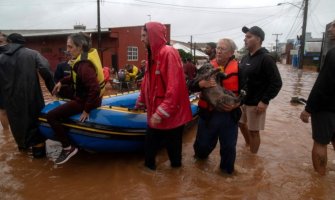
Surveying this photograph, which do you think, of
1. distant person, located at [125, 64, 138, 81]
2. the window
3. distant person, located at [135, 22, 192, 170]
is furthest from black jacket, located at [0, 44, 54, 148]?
the window

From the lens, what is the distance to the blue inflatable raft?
4059 millimetres

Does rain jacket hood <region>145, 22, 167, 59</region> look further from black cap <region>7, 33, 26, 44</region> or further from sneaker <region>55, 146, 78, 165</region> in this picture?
black cap <region>7, 33, 26, 44</region>

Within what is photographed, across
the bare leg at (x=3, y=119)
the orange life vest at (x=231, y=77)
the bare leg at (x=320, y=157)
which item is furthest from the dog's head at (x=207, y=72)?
the bare leg at (x=3, y=119)

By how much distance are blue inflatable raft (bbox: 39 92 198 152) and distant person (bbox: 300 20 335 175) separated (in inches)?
86.5

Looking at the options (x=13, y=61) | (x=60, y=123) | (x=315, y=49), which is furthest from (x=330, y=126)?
(x=315, y=49)

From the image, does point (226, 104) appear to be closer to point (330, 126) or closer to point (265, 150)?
point (330, 126)

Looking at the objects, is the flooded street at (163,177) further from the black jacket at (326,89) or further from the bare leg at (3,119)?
the black jacket at (326,89)

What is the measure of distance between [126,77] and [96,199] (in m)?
11.7

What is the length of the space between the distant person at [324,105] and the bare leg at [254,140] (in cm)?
91

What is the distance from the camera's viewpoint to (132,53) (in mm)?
26688

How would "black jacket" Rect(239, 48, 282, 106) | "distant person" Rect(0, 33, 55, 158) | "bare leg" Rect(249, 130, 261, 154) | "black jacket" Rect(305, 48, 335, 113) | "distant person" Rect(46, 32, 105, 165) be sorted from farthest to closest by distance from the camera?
"bare leg" Rect(249, 130, 261, 154) → "distant person" Rect(0, 33, 55, 158) → "black jacket" Rect(239, 48, 282, 106) → "distant person" Rect(46, 32, 105, 165) → "black jacket" Rect(305, 48, 335, 113)

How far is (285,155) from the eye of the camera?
5.00 m

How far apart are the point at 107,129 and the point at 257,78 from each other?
2.15 m

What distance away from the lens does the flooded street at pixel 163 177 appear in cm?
364
